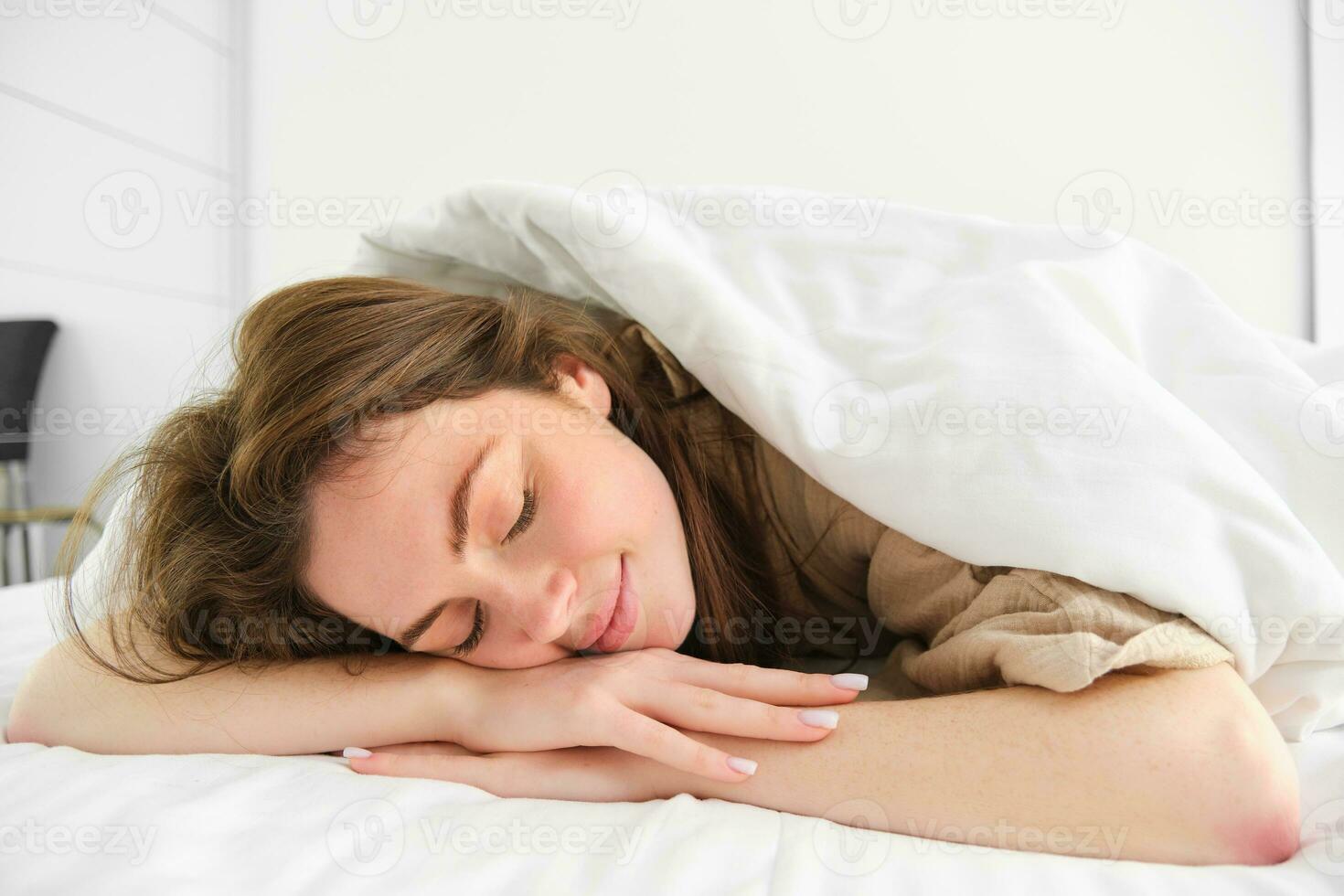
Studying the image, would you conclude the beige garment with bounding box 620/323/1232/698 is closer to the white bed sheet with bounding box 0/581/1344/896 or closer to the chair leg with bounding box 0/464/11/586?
the white bed sheet with bounding box 0/581/1344/896

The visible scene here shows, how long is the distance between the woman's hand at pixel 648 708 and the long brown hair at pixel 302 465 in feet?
0.62

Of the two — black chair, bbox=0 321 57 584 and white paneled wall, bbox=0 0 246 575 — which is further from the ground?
white paneled wall, bbox=0 0 246 575

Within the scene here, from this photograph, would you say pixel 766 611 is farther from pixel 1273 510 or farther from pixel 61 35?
pixel 61 35

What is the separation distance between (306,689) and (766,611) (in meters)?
0.48

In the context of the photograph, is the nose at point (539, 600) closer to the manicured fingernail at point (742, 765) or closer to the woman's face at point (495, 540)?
the woman's face at point (495, 540)

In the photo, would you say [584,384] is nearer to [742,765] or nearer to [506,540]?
[506,540]

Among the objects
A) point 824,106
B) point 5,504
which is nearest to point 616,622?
point 824,106

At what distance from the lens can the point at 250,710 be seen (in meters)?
0.74

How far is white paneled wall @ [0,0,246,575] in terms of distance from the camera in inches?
84.1

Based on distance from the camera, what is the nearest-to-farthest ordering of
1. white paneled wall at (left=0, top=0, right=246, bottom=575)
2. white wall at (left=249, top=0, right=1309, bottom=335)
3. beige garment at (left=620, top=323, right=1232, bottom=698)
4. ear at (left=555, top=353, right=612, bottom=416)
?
beige garment at (left=620, top=323, right=1232, bottom=698) < ear at (left=555, top=353, right=612, bottom=416) < white wall at (left=249, top=0, right=1309, bottom=335) < white paneled wall at (left=0, top=0, right=246, bottom=575)

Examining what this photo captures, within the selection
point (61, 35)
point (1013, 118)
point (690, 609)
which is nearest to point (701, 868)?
point (690, 609)

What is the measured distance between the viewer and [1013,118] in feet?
6.70

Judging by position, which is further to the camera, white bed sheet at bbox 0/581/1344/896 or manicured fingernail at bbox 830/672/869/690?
manicured fingernail at bbox 830/672/869/690

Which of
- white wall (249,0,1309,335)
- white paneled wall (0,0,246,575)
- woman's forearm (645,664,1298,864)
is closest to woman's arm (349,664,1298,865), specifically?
woman's forearm (645,664,1298,864)
